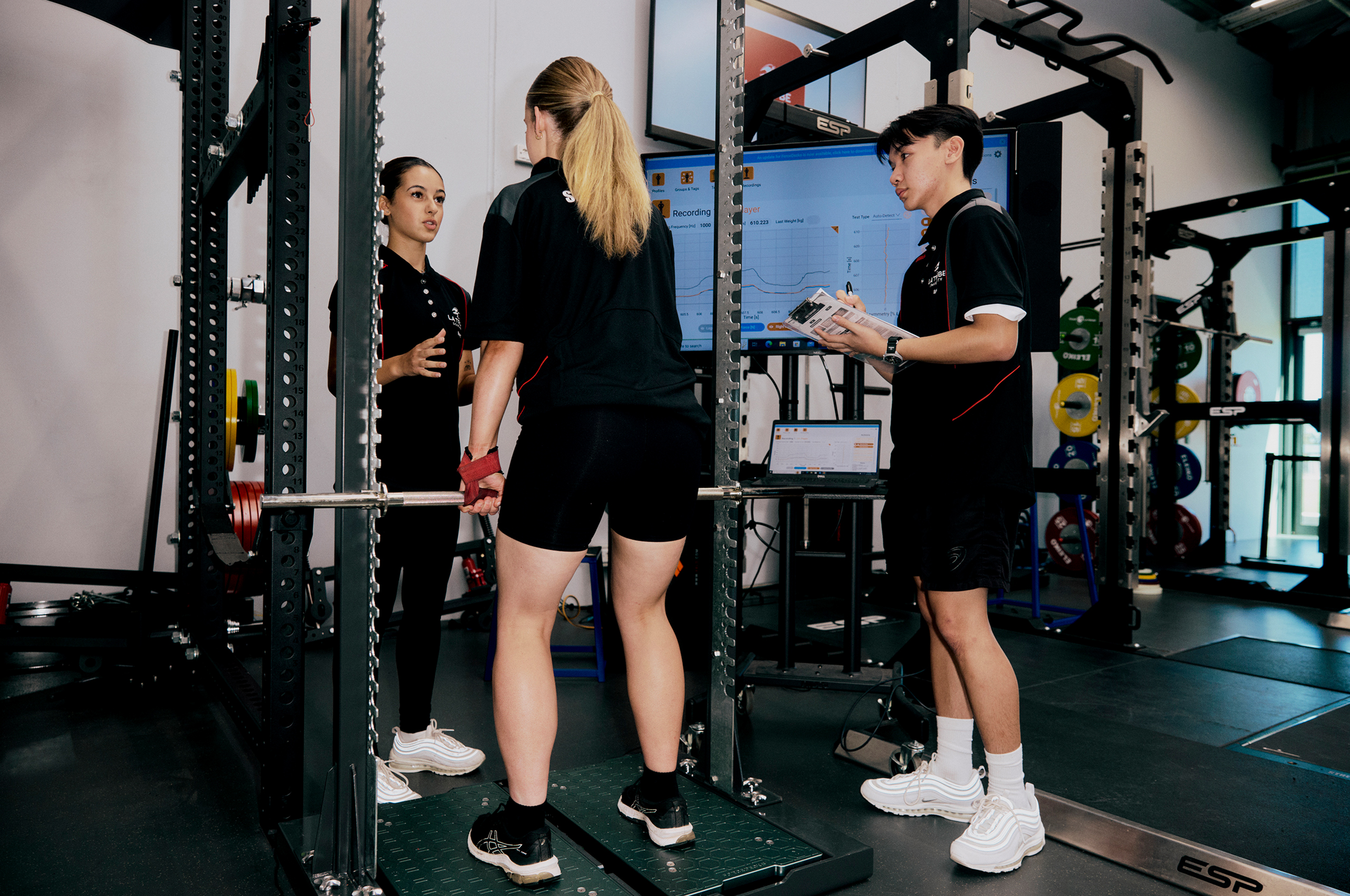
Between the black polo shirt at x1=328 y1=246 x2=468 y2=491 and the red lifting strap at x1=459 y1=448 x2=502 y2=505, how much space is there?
2.16ft

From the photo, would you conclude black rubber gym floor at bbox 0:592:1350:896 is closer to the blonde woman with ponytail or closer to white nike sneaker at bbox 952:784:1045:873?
white nike sneaker at bbox 952:784:1045:873

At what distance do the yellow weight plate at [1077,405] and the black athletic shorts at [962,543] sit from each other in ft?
14.2

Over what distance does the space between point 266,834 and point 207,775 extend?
1.43 ft

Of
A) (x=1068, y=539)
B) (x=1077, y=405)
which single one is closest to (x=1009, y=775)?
(x=1068, y=539)

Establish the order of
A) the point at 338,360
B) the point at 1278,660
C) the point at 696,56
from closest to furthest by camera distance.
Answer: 1. the point at 338,360
2. the point at 1278,660
3. the point at 696,56

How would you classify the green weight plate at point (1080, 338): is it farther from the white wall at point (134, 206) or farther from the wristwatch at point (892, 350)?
the wristwatch at point (892, 350)

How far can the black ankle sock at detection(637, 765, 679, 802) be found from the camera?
1.63 metres

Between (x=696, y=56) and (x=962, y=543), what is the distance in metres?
3.78

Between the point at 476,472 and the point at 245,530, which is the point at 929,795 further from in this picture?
the point at 245,530

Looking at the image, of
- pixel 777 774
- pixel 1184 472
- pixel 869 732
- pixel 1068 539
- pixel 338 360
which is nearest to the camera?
pixel 338 360

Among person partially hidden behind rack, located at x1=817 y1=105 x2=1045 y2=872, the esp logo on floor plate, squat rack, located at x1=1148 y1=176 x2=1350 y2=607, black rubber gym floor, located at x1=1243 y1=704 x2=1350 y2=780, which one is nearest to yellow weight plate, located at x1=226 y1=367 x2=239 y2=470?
person partially hidden behind rack, located at x1=817 y1=105 x2=1045 y2=872

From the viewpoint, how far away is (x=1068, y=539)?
18.4 ft

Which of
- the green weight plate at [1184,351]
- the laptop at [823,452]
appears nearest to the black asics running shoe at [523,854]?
the laptop at [823,452]

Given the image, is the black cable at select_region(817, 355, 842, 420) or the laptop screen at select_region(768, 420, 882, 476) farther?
the black cable at select_region(817, 355, 842, 420)
